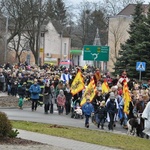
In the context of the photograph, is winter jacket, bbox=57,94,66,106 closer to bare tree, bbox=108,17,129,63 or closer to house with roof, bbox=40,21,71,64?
bare tree, bbox=108,17,129,63

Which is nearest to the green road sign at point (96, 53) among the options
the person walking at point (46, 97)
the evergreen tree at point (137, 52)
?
the evergreen tree at point (137, 52)

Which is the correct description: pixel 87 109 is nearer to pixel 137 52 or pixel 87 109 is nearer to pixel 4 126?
pixel 4 126

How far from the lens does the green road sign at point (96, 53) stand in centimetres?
4656

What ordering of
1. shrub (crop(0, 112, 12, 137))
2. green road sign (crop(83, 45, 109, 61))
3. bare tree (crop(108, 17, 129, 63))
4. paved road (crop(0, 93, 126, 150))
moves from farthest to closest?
bare tree (crop(108, 17, 129, 63)) < green road sign (crop(83, 45, 109, 61)) < paved road (crop(0, 93, 126, 150)) < shrub (crop(0, 112, 12, 137))

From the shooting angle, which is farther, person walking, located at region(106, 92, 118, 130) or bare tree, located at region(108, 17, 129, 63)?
bare tree, located at region(108, 17, 129, 63)

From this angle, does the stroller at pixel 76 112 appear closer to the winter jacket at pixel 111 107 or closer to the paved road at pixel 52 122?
the paved road at pixel 52 122

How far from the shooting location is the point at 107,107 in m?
23.5

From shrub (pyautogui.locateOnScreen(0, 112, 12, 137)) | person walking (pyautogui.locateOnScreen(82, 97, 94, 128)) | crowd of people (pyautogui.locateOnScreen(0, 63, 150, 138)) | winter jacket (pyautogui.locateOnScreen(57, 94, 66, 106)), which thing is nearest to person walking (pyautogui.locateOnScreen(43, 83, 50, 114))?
crowd of people (pyautogui.locateOnScreen(0, 63, 150, 138))

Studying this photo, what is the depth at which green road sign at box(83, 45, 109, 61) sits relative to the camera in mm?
46562

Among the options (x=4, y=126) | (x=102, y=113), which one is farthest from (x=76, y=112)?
(x=4, y=126)

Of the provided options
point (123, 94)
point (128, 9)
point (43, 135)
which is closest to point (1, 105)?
point (123, 94)

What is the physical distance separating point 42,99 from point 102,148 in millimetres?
16315

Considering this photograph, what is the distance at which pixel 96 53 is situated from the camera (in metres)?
47.2

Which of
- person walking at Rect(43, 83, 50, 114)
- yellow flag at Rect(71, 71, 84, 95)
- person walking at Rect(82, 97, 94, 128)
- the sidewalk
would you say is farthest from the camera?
yellow flag at Rect(71, 71, 84, 95)
